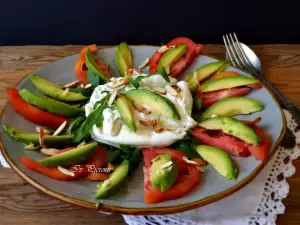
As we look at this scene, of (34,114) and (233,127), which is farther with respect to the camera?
(34,114)

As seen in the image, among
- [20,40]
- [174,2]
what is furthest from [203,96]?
[20,40]

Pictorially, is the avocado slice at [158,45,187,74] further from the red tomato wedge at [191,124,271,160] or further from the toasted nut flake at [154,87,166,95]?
the red tomato wedge at [191,124,271,160]

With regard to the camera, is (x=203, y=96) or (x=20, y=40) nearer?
(x=203, y=96)

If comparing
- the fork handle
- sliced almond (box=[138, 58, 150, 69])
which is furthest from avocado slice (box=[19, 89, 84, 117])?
the fork handle

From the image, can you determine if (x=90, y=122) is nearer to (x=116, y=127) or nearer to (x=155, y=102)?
(x=116, y=127)

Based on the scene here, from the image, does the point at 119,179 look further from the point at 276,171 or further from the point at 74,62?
the point at 74,62

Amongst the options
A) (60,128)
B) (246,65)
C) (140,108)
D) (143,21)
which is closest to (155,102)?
(140,108)
